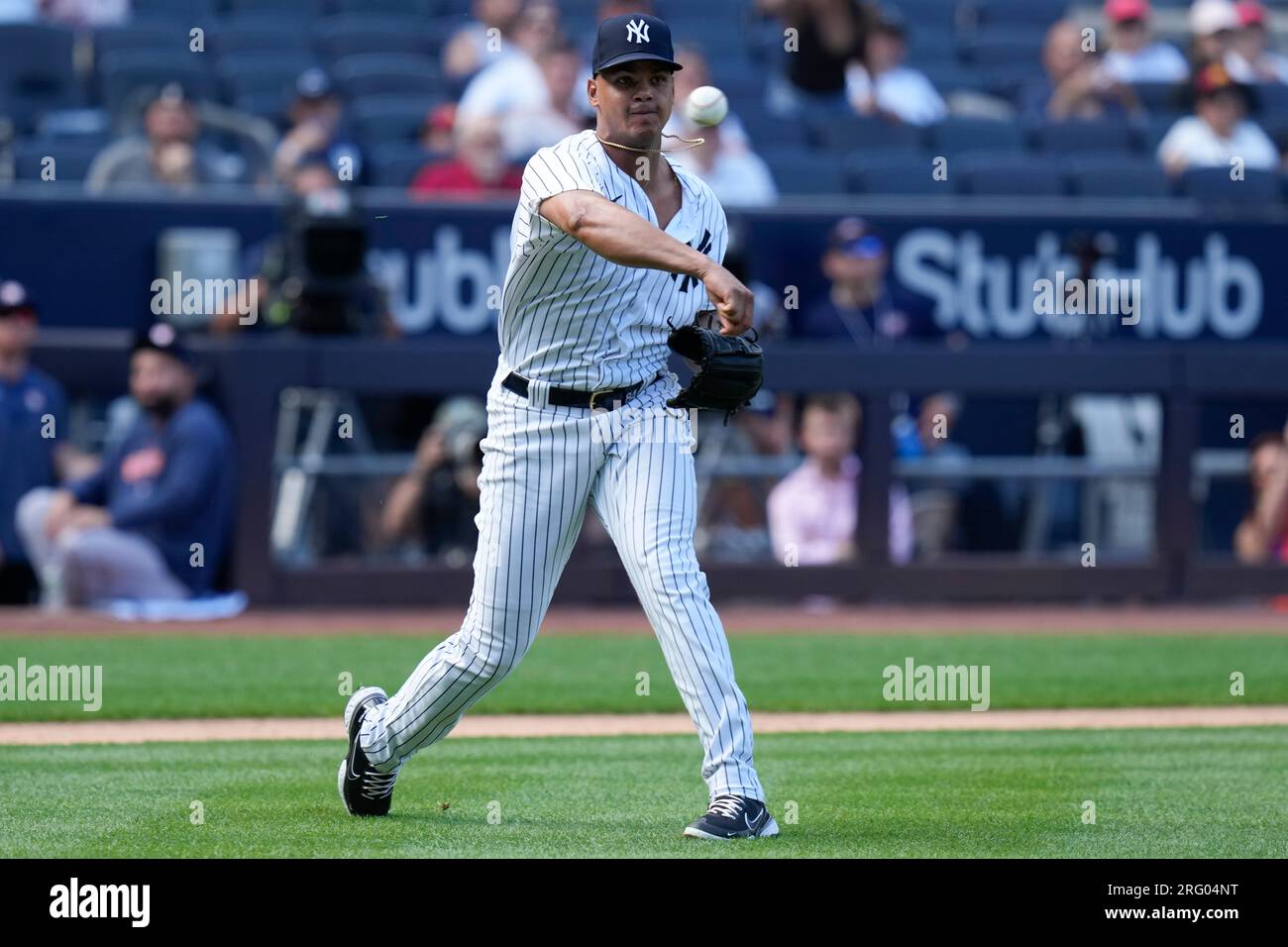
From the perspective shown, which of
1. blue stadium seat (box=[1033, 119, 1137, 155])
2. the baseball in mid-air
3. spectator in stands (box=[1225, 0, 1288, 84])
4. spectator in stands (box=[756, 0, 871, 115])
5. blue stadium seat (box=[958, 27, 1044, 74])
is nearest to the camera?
the baseball in mid-air

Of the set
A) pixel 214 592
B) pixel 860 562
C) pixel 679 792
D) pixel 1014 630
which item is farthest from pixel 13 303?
pixel 679 792

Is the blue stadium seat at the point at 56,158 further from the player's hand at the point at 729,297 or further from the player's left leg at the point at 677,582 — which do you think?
the player's hand at the point at 729,297

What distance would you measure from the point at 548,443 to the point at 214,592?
6.53 m

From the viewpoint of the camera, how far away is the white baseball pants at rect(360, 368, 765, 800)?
5.18 m

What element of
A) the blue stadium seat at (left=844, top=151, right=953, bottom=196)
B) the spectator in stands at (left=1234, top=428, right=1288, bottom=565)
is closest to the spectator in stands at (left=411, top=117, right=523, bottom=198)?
the blue stadium seat at (left=844, top=151, right=953, bottom=196)

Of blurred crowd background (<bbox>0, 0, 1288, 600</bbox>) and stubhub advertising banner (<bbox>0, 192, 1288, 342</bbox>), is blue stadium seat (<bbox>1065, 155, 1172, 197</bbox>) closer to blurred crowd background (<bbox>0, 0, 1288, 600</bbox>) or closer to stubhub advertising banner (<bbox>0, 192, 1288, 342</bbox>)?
blurred crowd background (<bbox>0, 0, 1288, 600</bbox>)

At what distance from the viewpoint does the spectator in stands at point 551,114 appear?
42.0 feet

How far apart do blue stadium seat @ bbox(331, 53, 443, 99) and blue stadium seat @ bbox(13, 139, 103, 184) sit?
2.00 meters

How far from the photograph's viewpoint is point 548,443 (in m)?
5.27

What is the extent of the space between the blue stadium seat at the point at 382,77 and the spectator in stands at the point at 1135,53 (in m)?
4.89

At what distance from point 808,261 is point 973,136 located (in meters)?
2.26

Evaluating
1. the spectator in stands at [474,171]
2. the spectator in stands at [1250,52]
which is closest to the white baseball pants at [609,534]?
the spectator in stands at [474,171]

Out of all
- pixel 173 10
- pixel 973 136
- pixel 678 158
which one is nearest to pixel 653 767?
pixel 678 158

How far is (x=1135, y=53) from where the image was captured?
1538 cm
